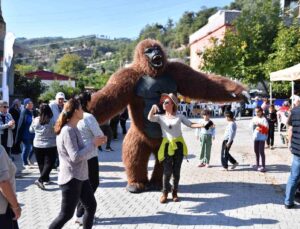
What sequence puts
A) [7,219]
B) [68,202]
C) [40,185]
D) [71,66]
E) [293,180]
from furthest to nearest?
[71,66] → [40,185] → [293,180] → [68,202] → [7,219]

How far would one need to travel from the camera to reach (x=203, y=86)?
23.4 ft

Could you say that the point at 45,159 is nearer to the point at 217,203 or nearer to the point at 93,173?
the point at 93,173

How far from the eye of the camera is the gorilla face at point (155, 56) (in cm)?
688

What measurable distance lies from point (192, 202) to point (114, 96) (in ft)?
6.73

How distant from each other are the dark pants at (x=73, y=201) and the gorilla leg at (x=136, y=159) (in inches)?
95.5

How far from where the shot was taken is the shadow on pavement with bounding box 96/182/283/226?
5556 millimetres

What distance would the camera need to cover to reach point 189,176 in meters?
8.46

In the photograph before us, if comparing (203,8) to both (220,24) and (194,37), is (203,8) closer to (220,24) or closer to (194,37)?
(194,37)

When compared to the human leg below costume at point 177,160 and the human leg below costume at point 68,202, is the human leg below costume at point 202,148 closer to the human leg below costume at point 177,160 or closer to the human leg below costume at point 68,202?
the human leg below costume at point 177,160

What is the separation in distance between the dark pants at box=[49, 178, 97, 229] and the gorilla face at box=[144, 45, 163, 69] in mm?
2870

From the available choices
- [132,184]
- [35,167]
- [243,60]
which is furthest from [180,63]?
[243,60]

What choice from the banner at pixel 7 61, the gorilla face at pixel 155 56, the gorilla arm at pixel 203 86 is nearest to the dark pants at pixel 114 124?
the banner at pixel 7 61

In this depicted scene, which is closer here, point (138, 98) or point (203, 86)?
point (138, 98)

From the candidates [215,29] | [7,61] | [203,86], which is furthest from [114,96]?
[215,29]
